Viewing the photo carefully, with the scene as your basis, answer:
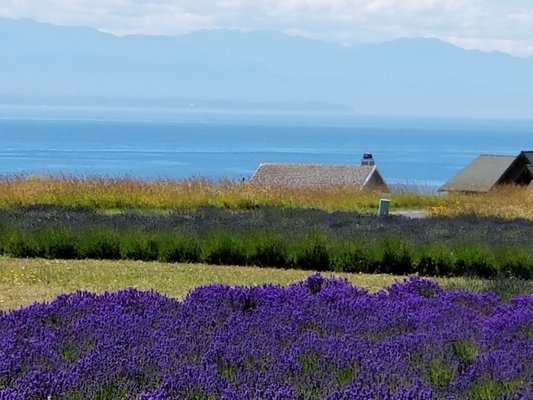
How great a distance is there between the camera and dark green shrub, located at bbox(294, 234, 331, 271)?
14828 mm

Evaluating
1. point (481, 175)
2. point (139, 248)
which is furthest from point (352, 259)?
point (481, 175)

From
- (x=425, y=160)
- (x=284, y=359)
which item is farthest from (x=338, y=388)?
(x=425, y=160)

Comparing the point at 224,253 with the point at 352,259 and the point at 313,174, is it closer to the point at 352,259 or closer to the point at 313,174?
the point at 352,259

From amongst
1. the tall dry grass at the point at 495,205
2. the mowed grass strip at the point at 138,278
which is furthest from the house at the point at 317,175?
the mowed grass strip at the point at 138,278

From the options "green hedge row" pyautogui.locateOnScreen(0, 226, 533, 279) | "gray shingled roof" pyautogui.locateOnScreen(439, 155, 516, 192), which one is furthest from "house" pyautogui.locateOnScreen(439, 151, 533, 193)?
"green hedge row" pyautogui.locateOnScreen(0, 226, 533, 279)

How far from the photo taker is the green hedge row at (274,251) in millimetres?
14414

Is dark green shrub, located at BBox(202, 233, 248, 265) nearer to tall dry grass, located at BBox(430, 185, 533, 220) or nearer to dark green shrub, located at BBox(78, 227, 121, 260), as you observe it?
dark green shrub, located at BBox(78, 227, 121, 260)

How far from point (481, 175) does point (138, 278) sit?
28609 millimetres

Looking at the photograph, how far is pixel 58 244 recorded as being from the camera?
1530 centimetres

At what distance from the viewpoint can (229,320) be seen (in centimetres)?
689

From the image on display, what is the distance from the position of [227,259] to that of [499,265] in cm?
383

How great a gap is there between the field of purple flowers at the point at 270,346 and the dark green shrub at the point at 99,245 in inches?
293

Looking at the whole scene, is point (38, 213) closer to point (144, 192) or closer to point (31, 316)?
point (144, 192)

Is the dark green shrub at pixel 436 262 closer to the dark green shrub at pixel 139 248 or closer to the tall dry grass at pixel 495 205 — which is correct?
the dark green shrub at pixel 139 248
